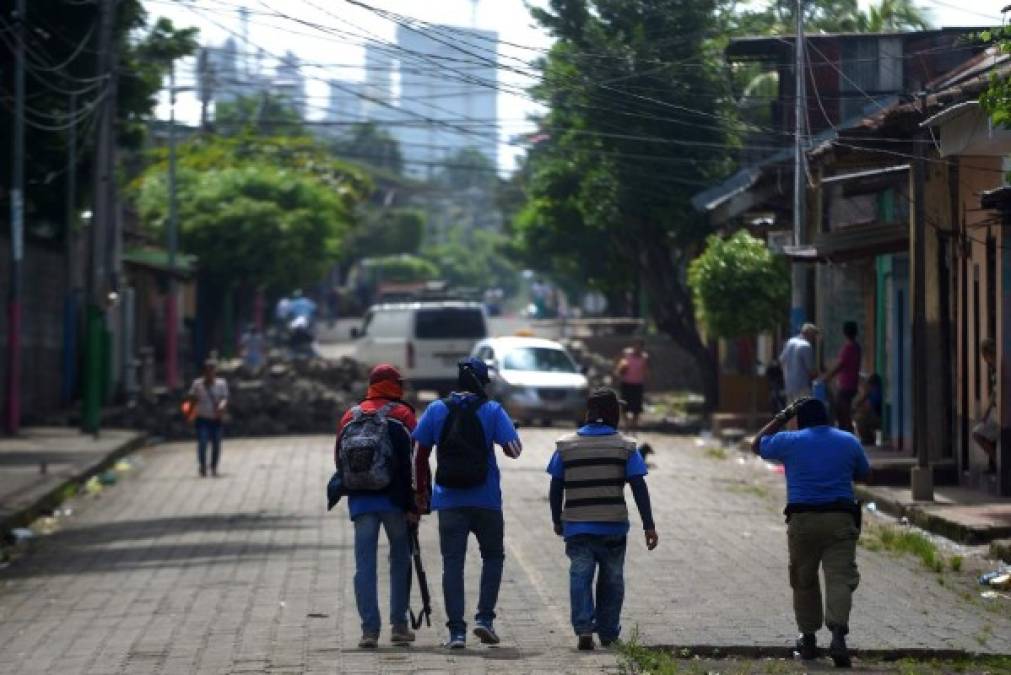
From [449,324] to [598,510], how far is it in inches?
1182

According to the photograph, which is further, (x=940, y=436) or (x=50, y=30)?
(x=50, y=30)

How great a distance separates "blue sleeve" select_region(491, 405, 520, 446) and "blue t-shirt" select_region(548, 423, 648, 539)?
296 mm

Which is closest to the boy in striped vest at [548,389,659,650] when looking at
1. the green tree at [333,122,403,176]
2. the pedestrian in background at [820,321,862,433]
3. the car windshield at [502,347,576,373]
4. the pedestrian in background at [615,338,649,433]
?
the pedestrian in background at [820,321,862,433]

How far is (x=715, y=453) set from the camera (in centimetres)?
3012

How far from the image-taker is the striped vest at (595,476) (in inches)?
443

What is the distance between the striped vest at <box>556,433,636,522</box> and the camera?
1125 centimetres

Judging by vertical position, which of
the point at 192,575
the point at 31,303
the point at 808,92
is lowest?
the point at 192,575

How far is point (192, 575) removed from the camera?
624 inches

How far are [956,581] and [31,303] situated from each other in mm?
25523

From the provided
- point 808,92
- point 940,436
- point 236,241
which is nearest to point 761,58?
point 808,92

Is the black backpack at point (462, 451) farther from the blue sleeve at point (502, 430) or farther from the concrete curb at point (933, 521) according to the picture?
the concrete curb at point (933, 521)

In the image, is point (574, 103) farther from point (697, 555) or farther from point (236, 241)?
point (236, 241)

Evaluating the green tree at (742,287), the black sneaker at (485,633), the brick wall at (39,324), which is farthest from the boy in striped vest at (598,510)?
the brick wall at (39,324)

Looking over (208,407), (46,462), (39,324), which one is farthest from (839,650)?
(39,324)
